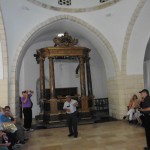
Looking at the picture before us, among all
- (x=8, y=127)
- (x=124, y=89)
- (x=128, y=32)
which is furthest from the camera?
(x=124, y=89)

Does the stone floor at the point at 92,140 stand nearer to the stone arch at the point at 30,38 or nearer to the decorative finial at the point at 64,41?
the stone arch at the point at 30,38

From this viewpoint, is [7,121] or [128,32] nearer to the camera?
[7,121]

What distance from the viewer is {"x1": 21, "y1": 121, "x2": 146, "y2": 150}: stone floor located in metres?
4.80

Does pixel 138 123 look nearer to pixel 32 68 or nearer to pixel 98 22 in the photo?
pixel 98 22

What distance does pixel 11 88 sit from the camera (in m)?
7.48

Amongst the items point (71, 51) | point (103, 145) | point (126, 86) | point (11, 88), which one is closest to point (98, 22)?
point (71, 51)

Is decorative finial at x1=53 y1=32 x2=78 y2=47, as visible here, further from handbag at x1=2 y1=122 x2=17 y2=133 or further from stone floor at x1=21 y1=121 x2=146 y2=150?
handbag at x1=2 y1=122 x2=17 y2=133

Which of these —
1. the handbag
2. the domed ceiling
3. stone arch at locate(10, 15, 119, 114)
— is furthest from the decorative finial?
the handbag

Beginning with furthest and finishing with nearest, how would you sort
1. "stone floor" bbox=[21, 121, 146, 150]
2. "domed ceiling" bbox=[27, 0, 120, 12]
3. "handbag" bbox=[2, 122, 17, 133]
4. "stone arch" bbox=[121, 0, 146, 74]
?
1. "domed ceiling" bbox=[27, 0, 120, 12]
2. "stone arch" bbox=[121, 0, 146, 74]
3. "stone floor" bbox=[21, 121, 146, 150]
4. "handbag" bbox=[2, 122, 17, 133]

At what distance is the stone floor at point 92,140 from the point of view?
4.80 meters

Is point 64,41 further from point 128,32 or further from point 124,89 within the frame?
point 124,89

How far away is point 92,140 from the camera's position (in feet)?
17.7

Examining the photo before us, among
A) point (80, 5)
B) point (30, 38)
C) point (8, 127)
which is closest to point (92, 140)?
point (8, 127)

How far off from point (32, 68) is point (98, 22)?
4337mm
